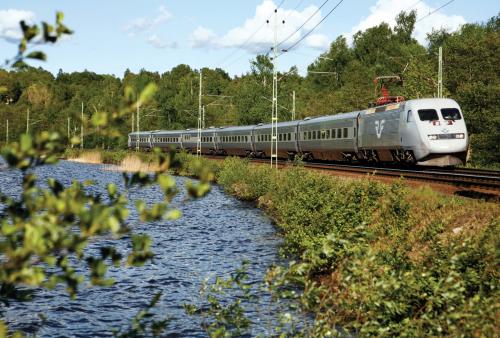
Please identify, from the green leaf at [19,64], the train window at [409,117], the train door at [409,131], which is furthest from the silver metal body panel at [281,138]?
the green leaf at [19,64]

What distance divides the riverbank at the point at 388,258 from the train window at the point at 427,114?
5.56m

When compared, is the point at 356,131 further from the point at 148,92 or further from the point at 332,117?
the point at 148,92

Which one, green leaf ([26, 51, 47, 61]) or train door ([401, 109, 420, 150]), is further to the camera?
train door ([401, 109, 420, 150])

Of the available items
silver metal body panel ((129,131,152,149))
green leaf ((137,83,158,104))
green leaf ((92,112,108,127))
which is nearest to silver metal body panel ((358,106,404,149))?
green leaf ((92,112,108,127))

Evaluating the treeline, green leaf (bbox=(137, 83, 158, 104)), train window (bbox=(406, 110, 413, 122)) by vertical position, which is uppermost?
the treeline

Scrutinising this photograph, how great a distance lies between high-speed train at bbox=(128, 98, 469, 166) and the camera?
27203 mm

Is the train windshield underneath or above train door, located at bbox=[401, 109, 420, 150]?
above

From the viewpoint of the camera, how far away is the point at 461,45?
6675 cm

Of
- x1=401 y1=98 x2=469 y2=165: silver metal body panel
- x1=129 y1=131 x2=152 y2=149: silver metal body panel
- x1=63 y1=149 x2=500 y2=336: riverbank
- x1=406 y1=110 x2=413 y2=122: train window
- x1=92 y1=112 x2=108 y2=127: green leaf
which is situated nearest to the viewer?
x1=92 y1=112 x2=108 y2=127: green leaf

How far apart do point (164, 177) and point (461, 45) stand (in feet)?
222

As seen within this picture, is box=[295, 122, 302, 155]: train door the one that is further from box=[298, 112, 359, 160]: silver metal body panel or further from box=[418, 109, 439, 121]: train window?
box=[418, 109, 439, 121]: train window

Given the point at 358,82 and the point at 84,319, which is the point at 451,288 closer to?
the point at 84,319

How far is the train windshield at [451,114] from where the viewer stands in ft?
91.8

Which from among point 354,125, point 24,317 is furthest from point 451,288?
point 354,125
